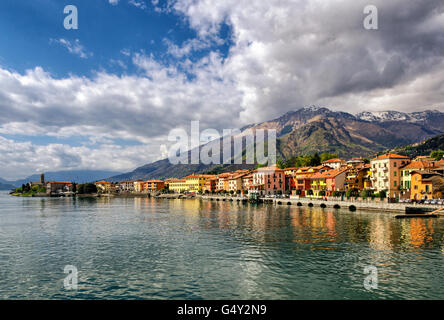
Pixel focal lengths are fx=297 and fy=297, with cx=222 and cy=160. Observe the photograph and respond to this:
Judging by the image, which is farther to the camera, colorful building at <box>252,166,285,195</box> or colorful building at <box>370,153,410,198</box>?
colorful building at <box>252,166,285,195</box>

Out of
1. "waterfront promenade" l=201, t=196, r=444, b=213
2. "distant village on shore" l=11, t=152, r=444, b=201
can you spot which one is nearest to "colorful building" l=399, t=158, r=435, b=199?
"distant village on shore" l=11, t=152, r=444, b=201

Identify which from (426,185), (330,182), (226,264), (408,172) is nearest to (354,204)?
(426,185)

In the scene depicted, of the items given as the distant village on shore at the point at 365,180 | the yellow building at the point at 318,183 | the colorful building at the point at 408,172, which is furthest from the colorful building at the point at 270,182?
the colorful building at the point at 408,172

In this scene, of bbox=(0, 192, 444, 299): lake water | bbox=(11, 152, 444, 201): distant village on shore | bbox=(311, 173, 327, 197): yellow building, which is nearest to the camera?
bbox=(0, 192, 444, 299): lake water

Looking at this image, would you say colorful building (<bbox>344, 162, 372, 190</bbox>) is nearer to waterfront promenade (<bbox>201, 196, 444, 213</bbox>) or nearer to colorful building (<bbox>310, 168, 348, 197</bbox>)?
colorful building (<bbox>310, 168, 348, 197</bbox>)

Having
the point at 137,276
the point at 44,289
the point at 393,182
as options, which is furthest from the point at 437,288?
the point at 393,182

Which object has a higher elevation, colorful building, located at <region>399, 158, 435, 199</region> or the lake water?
colorful building, located at <region>399, 158, 435, 199</region>

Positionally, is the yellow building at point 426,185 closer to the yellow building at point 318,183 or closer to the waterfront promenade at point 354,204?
the waterfront promenade at point 354,204

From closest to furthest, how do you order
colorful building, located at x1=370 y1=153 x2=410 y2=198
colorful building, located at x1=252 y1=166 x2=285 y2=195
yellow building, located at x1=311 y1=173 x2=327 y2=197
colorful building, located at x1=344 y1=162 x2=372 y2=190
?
colorful building, located at x1=370 y1=153 x2=410 y2=198 < colorful building, located at x1=344 y1=162 x2=372 y2=190 < yellow building, located at x1=311 y1=173 x2=327 y2=197 < colorful building, located at x1=252 y1=166 x2=285 y2=195

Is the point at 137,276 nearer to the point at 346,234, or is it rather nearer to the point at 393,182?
the point at 346,234

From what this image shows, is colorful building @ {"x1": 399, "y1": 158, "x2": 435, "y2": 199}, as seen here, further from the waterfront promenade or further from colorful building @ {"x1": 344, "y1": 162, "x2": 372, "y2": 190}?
colorful building @ {"x1": 344, "y1": 162, "x2": 372, "y2": 190}

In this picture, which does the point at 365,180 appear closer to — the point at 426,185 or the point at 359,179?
the point at 359,179

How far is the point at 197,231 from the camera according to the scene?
47.4 metres

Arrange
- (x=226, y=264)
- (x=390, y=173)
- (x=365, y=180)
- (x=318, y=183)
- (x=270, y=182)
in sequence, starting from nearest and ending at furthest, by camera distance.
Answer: (x=226, y=264)
(x=390, y=173)
(x=365, y=180)
(x=318, y=183)
(x=270, y=182)
